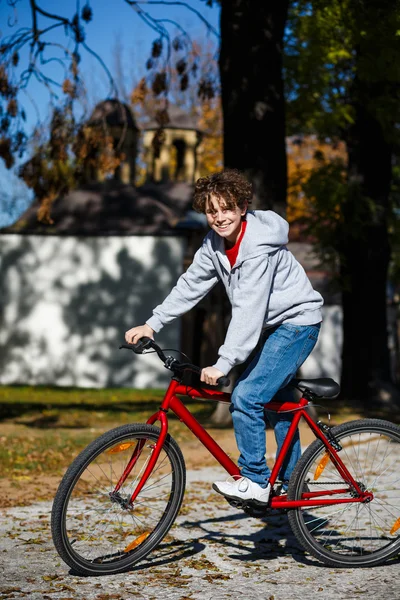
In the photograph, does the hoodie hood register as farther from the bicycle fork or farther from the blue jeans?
the bicycle fork

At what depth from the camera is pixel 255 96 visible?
40.7 feet

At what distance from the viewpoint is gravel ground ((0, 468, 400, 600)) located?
4.38 m

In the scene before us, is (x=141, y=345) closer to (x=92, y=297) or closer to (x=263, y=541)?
(x=263, y=541)

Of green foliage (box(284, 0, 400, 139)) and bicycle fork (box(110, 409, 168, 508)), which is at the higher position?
green foliage (box(284, 0, 400, 139))

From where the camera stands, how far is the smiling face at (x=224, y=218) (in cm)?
469

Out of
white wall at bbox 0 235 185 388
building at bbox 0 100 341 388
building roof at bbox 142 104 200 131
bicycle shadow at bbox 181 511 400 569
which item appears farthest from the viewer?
building roof at bbox 142 104 200 131

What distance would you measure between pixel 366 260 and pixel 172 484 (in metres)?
14.0

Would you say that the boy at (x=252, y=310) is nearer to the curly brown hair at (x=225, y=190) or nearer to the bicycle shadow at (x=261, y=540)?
the curly brown hair at (x=225, y=190)

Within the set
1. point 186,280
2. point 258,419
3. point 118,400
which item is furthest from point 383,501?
point 118,400

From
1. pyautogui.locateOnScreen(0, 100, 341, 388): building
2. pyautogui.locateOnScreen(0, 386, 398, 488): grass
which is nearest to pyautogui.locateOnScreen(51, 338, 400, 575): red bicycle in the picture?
pyautogui.locateOnScreen(0, 386, 398, 488): grass

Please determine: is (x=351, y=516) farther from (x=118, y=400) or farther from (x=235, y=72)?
(x=118, y=400)

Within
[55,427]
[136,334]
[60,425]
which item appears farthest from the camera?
[60,425]

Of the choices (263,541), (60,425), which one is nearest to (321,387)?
(263,541)

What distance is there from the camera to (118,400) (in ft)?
72.4
